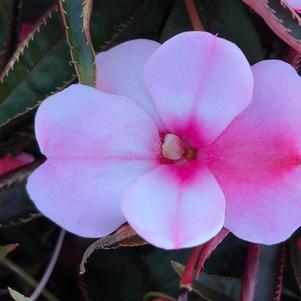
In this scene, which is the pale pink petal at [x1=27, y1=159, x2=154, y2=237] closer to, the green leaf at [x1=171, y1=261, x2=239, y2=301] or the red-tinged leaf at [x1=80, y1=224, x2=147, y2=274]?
the red-tinged leaf at [x1=80, y1=224, x2=147, y2=274]

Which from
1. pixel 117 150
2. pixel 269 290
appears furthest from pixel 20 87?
pixel 269 290

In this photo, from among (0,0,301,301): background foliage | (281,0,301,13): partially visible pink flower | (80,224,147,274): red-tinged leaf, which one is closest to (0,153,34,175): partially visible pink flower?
(0,0,301,301): background foliage

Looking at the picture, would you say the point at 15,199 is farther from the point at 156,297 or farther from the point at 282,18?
the point at 282,18

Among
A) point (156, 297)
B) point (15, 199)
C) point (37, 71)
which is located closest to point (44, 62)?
point (37, 71)

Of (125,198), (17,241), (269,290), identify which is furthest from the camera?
(17,241)

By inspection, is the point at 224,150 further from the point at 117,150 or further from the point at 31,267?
the point at 31,267

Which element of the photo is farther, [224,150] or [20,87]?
[20,87]
